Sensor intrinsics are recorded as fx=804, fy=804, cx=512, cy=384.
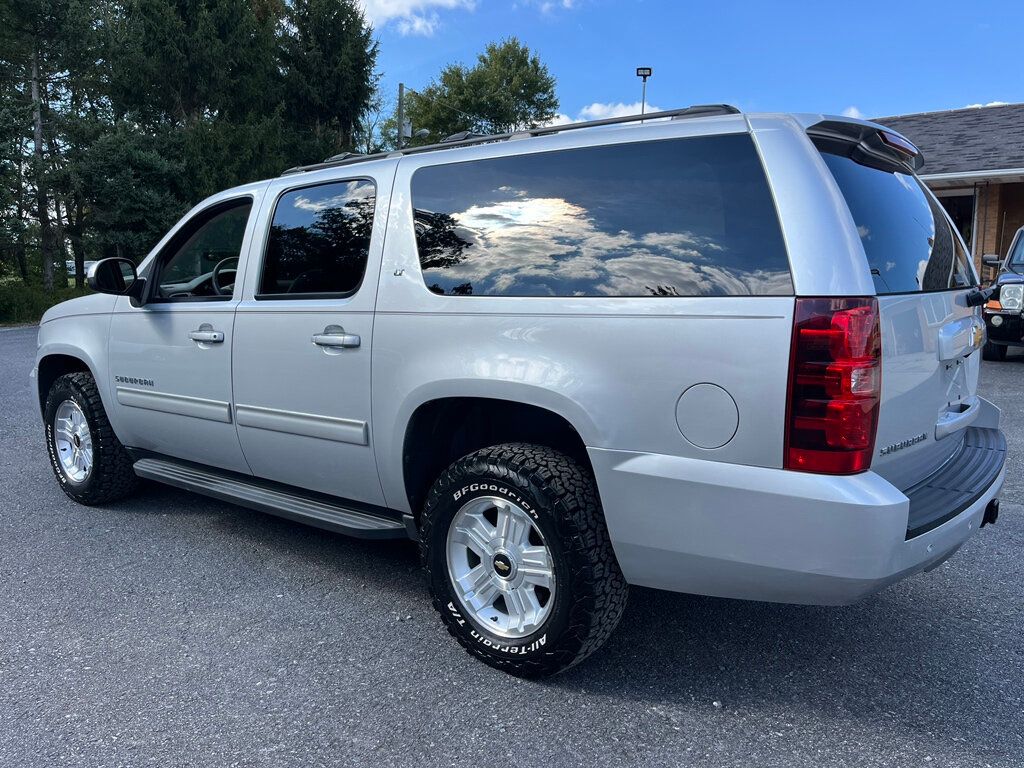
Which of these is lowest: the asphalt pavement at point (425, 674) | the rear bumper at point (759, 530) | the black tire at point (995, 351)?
the asphalt pavement at point (425, 674)

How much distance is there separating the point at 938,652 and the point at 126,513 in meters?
4.36

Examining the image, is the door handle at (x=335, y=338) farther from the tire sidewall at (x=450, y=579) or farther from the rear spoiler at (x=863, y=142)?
the rear spoiler at (x=863, y=142)

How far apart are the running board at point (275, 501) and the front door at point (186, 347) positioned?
0.08 m

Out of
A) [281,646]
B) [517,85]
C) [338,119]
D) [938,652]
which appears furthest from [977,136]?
[517,85]

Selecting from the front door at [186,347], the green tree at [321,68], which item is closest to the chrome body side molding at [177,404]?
the front door at [186,347]

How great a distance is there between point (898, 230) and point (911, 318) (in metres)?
0.37

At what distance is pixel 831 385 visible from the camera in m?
2.30

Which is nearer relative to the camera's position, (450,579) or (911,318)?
(911,318)

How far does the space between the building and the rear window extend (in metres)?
14.5

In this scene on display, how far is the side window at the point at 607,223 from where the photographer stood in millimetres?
2467

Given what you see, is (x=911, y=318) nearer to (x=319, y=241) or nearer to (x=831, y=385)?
(x=831, y=385)

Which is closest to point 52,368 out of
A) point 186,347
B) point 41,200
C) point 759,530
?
point 186,347

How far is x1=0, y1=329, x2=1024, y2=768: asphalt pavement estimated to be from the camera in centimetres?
252

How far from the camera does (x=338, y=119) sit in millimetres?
34125
